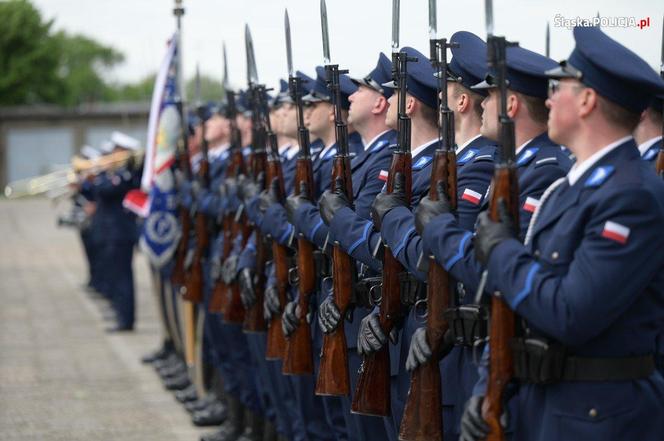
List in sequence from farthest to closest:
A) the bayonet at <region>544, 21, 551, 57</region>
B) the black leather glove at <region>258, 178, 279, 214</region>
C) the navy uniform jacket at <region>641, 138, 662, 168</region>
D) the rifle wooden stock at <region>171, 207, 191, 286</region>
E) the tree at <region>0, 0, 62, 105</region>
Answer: the tree at <region>0, 0, 62, 105</region>, the rifle wooden stock at <region>171, 207, 191, 286</region>, the black leather glove at <region>258, 178, 279, 214</region>, the bayonet at <region>544, 21, 551, 57</region>, the navy uniform jacket at <region>641, 138, 662, 168</region>

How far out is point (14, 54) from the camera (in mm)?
53969

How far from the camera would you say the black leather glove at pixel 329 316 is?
539 cm

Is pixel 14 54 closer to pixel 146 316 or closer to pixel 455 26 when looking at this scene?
pixel 146 316

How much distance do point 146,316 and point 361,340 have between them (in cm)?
1006

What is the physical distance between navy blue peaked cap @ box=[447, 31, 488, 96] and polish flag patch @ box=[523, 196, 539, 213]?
77 centimetres

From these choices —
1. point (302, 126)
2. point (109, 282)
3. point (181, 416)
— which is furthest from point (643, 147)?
point (109, 282)

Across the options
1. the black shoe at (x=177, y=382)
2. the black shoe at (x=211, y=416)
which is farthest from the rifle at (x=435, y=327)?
the black shoe at (x=177, y=382)

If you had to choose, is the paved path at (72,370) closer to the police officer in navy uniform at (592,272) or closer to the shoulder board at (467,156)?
the shoulder board at (467,156)

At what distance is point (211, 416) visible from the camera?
28.8ft

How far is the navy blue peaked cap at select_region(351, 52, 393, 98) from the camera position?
567cm

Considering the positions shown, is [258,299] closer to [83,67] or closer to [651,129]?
[651,129]

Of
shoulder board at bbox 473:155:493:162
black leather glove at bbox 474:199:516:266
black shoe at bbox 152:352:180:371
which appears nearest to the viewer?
black leather glove at bbox 474:199:516:266

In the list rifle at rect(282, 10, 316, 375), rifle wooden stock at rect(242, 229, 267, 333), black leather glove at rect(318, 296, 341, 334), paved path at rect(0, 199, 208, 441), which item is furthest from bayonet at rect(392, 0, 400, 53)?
paved path at rect(0, 199, 208, 441)

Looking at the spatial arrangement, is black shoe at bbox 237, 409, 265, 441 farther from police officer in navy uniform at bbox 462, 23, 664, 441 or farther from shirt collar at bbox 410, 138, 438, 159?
police officer in navy uniform at bbox 462, 23, 664, 441
